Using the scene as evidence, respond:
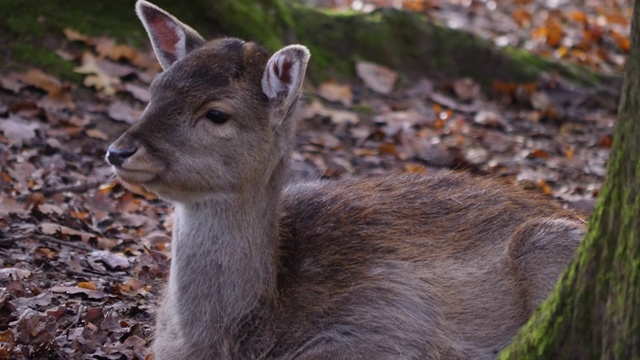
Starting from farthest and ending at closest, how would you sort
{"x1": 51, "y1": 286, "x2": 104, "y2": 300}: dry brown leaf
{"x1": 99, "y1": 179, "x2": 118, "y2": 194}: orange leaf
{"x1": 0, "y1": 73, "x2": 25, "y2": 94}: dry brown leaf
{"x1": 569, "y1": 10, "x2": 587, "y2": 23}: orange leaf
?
1. {"x1": 569, "y1": 10, "x2": 587, "y2": 23}: orange leaf
2. {"x1": 0, "y1": 73, "x2": 25, "y2": 94}: dry brown leaf
3. {"x1": 99, "y1": 179, "x2": 118, "y2": 194}: orange leaf
4. {"x1": 51, "y1": 286, "x2": 104, "y2": 300}: dry brown leaf

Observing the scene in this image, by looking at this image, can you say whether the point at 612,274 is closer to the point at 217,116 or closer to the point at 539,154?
the point at 217,116

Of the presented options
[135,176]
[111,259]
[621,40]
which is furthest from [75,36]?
[621,40]

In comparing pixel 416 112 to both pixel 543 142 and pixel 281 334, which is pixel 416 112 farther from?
pixel 281 334

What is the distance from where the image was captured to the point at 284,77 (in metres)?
5.23

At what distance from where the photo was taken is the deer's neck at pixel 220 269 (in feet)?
16.8

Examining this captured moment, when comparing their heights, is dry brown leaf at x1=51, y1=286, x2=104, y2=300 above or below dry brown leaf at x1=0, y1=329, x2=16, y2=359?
below

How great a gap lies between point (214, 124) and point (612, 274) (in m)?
2.13

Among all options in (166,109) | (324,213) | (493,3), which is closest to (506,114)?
(493,3)

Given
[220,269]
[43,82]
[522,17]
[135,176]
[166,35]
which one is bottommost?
[522,17]

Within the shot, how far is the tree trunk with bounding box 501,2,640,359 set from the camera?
12.5 ft

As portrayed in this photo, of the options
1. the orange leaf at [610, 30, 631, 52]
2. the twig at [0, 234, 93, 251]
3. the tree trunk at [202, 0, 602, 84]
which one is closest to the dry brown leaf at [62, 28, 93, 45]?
the tree trunk at [202, 0, 602, 84]

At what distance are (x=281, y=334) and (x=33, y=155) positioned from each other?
11.9ft

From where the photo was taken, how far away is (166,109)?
16.6 ft

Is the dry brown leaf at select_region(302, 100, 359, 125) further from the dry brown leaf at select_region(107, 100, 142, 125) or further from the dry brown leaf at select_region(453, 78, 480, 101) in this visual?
the dry brown leaf at select_region(107, 100, 142, 125)
